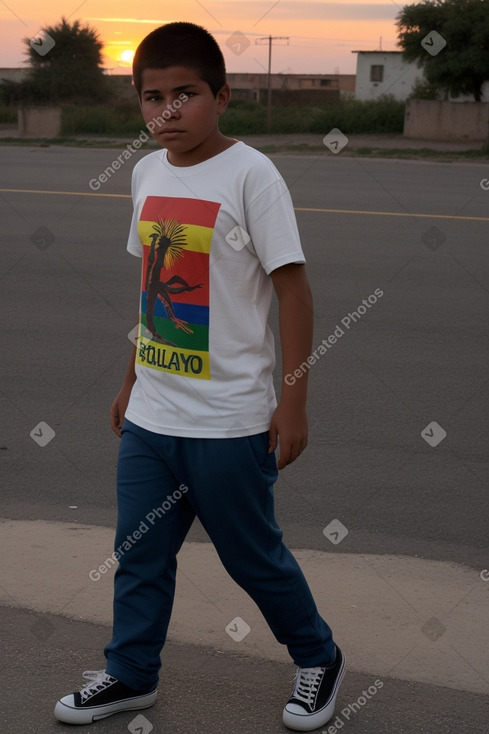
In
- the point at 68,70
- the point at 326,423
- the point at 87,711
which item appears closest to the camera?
the point at 87,711

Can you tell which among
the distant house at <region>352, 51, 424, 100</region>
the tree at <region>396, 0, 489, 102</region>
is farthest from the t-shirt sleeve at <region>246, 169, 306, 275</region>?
the distant house at <region>352, 51, 424, 100</region>

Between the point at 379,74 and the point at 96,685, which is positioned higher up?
the point at 379,74

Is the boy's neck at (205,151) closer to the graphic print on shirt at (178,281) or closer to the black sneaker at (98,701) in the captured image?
the graphic print on shirt at (178,281)

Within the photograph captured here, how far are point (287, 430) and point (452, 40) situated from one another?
116ft

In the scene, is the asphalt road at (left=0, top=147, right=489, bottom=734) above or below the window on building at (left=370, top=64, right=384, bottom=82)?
below

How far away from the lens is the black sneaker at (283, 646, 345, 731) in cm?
261

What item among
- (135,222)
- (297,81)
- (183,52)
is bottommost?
(135,222)

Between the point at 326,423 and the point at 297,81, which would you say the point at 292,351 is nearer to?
the point at 326,423

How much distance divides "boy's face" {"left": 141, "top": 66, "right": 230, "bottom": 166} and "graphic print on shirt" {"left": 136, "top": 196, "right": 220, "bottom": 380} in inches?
5.1

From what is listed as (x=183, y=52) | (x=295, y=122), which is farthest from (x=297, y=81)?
(x=183, y=52)

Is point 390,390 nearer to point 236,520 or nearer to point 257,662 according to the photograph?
point 257,662

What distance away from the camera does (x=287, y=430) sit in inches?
96.6

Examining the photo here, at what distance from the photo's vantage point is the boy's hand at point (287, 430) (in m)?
2.46

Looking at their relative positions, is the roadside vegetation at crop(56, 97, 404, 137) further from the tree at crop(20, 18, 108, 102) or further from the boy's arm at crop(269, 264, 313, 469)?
the boy's arm at crop(269, 264, 313, 469)
